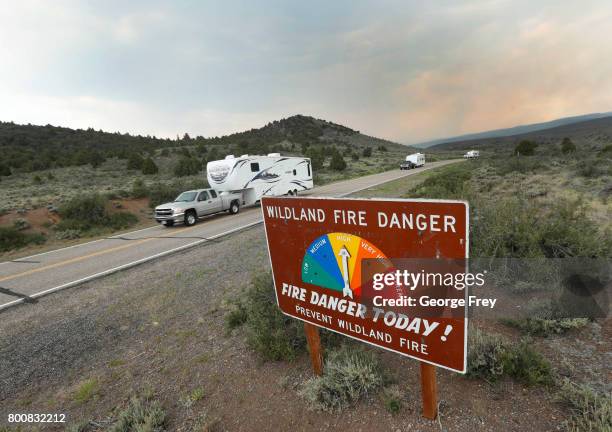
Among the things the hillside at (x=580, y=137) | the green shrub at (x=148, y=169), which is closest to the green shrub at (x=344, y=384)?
the green shrub at (x=148, y=169)

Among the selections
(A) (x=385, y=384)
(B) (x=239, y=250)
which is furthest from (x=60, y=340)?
(A) (x=385, y=384)

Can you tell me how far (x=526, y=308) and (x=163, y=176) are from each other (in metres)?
35.3

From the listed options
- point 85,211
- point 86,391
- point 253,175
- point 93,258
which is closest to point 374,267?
point 86,391

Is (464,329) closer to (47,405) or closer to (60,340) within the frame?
(47,405)

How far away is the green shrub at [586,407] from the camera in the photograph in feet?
7.31

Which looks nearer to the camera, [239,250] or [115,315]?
[115,315]

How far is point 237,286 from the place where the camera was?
6520 millimetres

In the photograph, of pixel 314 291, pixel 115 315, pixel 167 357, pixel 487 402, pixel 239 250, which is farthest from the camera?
pixel 239 250

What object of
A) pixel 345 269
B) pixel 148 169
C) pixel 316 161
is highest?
pixel 148 169

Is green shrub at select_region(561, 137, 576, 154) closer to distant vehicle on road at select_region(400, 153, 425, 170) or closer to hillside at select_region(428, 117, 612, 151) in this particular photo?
hillside at select_region(428, 117, 612, 151)

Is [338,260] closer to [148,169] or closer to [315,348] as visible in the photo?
[315,348]

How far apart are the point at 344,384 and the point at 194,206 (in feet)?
44.8

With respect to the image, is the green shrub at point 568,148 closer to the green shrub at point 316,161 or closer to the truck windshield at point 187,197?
the green shrub at point 316,161

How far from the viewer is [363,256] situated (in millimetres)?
2609
